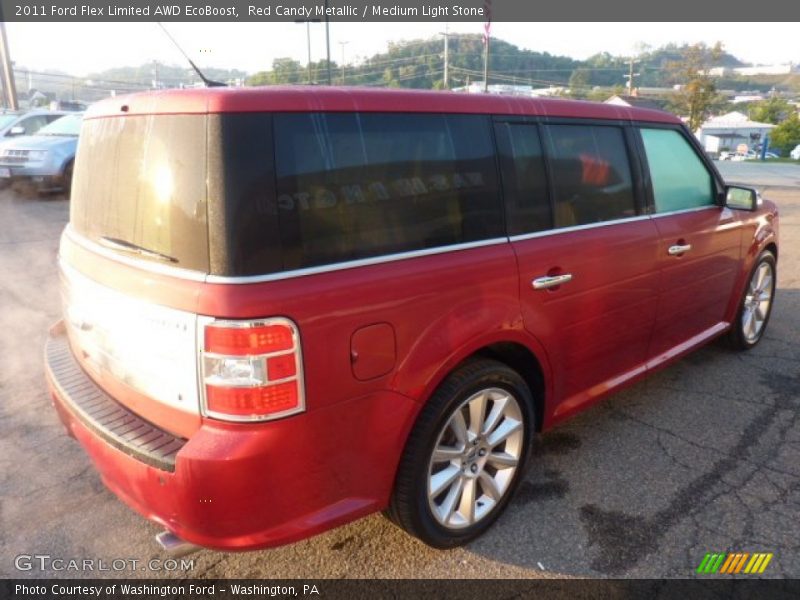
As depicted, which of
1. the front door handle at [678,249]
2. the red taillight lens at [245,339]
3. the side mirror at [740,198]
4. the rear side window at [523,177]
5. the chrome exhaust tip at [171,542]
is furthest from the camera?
the side mirror at [740,198]

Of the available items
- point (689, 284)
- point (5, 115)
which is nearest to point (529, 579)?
point (689, 284)

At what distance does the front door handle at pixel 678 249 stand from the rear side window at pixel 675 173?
0.22 meters

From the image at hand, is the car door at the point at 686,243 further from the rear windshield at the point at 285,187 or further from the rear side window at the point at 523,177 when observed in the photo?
the rear windshield at the point at 285,187

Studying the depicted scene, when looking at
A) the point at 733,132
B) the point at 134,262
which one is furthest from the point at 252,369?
the point at 733,132

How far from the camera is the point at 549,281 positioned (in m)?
2.67

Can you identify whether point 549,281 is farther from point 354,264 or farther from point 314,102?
point 314,102

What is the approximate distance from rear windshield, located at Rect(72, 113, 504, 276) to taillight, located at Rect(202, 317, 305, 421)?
0.61 ft

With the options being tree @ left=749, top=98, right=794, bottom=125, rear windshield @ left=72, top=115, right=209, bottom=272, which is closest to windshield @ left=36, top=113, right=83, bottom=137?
rear windshield @ left=72, top=115, right=209, bottom=272

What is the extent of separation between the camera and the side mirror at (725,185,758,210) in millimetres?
4074

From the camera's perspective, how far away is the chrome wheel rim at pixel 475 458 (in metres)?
2.45

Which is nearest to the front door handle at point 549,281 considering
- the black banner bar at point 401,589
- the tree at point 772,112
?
the black banner bar at point 401,589

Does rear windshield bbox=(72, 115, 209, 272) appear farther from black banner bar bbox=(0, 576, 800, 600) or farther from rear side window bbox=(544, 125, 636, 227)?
rear side window bbox=(544, 125, 636, 227)

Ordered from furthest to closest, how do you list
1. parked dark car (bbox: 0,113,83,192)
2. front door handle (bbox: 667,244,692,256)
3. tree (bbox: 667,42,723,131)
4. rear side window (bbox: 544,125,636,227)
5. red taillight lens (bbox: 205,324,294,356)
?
tree (bbox: 667,42,723,131), parked dark car (bbox: 0,113,83,192), front door handle (bbox: 667,244,692,256), rear side window (bbox: 544,125,636,227), red taillight lens (bbox: 205,324,294,356)

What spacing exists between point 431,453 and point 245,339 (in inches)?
36.3
